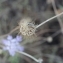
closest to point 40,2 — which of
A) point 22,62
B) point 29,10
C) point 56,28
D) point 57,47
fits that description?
point 29,10

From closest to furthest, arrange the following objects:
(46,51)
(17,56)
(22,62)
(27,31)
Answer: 1. (27,31)
2. (17,56)
3. (22,62)
4. (46,51)

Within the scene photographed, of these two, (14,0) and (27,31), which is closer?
(27,31)

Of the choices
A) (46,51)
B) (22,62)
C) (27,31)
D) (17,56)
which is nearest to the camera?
(27,31)

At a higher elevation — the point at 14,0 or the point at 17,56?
the point at 14,0

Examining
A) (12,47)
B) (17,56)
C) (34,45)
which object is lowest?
(12,47)

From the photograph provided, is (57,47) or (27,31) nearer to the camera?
(27,31)

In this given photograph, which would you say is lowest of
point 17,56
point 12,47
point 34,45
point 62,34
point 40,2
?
point 12,47

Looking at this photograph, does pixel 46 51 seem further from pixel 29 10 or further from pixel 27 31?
pixel 27 31

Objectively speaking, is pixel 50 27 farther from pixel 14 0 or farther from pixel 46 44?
pixel 14 0

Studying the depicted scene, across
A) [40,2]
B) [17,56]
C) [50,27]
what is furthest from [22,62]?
[40,2]
